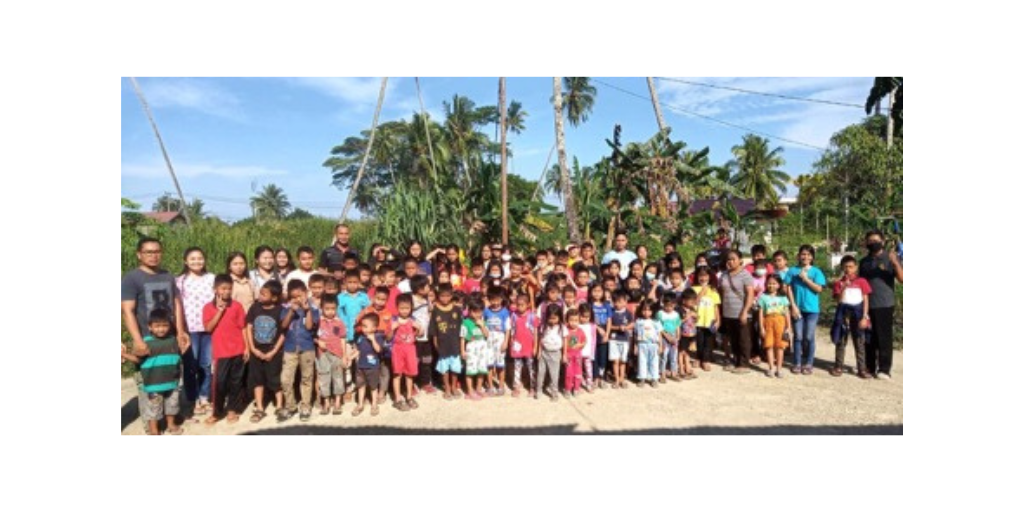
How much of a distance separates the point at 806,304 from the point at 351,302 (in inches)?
168

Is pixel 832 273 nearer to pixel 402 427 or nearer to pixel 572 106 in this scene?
pixel 402 427

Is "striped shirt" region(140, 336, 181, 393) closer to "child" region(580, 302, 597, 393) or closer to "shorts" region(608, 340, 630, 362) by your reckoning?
"child" region(580, 302, 597, 393)

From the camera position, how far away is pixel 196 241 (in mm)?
8164

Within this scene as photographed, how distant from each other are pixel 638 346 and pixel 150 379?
12.6 feet

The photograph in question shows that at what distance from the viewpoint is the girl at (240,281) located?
13.4 ft

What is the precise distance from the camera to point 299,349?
13.2ft

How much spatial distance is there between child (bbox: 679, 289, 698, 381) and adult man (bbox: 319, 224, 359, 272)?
3.15 metres

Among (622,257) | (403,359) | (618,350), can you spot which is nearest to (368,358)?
(403,359)

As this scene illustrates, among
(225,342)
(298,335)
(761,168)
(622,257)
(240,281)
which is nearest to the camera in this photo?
(225,342)

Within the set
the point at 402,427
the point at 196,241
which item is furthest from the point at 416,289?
the point at 196,241

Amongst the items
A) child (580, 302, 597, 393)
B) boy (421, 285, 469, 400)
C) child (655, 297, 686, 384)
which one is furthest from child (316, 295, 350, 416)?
child (655, 297, 686, 384)

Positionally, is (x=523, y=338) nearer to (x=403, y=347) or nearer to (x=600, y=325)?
(x=600, y=325)

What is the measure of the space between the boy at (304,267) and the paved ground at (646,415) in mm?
1109

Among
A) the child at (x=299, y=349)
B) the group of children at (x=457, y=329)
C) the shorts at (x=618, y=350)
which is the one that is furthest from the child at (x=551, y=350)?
the child at (x=299, y=349)
